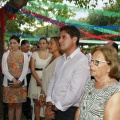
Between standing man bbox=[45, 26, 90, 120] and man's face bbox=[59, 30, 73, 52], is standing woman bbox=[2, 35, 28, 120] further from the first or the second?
man's face bbox=[59, 30, 73, 52]

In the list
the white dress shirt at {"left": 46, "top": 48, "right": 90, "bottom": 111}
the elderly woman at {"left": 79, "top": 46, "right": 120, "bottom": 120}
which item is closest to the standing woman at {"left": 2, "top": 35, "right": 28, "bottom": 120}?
the white dress shirt at {"left": 46, "top": 48, "right": 90, "bottom": 111}

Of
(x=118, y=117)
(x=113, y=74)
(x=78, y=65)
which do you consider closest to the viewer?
(x=118, y=117)

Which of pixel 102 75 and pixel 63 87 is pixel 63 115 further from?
pixel 102 75

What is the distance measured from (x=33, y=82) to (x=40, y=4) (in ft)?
14.7

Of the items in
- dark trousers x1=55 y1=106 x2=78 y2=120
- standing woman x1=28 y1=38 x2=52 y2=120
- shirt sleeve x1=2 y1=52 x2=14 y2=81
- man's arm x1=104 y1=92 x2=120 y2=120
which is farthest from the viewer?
standing woman x1=28 y1=38 x2=52 y2=120

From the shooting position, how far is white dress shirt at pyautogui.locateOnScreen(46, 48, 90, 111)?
11.7 feet

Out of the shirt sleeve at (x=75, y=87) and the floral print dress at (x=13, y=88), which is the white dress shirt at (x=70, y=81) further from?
the floral print dress at (x=13, y=88)

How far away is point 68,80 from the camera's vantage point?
3.66 meters

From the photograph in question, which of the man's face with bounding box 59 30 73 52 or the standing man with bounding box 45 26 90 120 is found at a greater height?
the man's face with bounding box 59 30 73 52

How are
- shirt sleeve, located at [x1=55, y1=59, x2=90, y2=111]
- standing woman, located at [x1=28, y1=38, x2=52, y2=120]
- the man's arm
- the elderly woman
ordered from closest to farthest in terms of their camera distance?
the man's arm → the elderly woman → shirt sleeve, located at [x1=55, y1=59, x2=90, y2=111] → standing woman, located at [x1=28, y1=38, x2=52, y2=120]

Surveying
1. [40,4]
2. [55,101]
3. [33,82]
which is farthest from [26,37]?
[55,101]

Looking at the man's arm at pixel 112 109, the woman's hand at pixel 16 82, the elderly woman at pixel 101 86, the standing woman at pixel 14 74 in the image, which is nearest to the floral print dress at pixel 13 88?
the standing woman at pixel 14 74

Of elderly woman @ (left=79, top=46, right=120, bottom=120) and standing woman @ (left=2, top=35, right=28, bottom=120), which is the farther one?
standing woman @ (left=2, top=35, right=28, bottom=120)

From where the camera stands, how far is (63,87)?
3.70m
